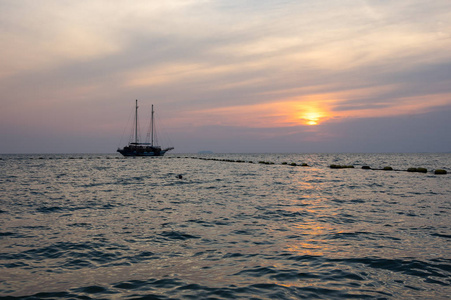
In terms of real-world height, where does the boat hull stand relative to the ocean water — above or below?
above

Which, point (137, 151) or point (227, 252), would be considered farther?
point (137, 151)

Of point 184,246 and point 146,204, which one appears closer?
point 184,246

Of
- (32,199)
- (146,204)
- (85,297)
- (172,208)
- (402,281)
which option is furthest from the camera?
(32,199)

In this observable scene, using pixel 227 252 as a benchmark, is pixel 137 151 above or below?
→ above

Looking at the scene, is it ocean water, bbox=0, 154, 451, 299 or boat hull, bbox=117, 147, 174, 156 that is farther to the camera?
boat hull, bbox=117, 147, 174, 156

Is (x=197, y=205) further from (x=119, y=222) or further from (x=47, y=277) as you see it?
(x=47, y=277)

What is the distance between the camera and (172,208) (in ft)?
65.2

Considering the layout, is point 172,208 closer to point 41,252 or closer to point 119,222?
point 119,222

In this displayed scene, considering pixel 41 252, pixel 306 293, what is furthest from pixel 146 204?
pixel 306 293

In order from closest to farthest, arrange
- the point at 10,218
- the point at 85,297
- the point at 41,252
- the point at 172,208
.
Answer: the point at 85,297 → the point at 41,252 → the point at 10,218 → the point at 172,208

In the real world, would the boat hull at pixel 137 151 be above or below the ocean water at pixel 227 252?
above

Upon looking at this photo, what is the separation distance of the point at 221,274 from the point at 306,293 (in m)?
2.31

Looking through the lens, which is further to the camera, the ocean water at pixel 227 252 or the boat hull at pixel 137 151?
the boat hull at pixel 137 151

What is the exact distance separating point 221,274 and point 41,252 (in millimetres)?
6458
